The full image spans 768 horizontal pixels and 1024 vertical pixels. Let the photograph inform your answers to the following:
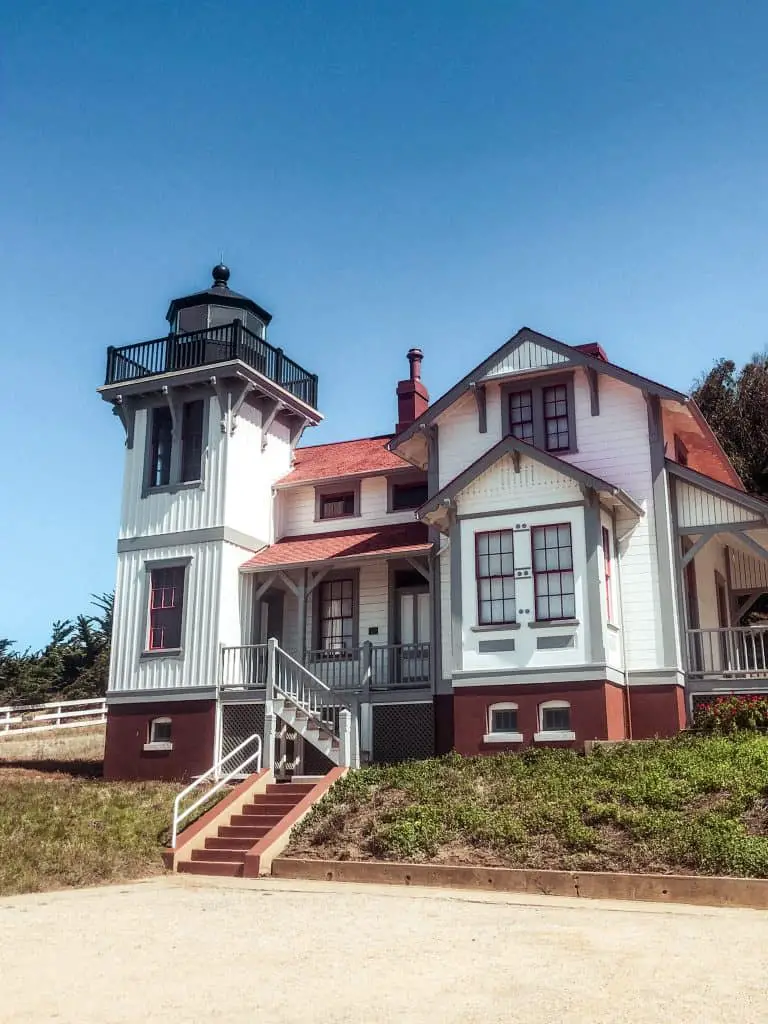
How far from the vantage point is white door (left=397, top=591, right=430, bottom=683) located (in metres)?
23.3

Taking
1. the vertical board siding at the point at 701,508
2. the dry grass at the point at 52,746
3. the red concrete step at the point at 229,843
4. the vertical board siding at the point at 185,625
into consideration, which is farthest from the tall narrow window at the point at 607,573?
the dry grass at the point at 52,746

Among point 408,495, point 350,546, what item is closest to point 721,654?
point 408,495

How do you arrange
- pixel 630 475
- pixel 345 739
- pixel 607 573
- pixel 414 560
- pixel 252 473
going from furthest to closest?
pixel 252 473 < pixel 414 560 < pixel 630 475 < pixel 607 573 < pixel 345 739

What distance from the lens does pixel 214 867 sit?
1589 cm

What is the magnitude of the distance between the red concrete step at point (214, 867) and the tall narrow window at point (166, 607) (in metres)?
8.66

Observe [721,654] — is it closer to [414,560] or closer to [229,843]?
[414,560]

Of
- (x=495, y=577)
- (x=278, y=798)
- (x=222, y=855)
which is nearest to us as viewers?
(x=222, y=855)

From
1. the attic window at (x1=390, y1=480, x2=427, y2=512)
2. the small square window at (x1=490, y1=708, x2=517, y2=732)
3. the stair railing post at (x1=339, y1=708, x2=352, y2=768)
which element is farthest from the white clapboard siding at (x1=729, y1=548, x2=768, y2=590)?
the stair railing post at (x1=339, y1=708, x2=352, y2=768)

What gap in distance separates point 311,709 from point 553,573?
5.83 metres

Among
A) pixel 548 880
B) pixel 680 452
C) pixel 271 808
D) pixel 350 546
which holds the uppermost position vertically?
pixel 680 452

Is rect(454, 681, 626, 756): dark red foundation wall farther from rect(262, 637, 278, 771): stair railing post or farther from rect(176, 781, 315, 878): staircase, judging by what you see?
rect(262, 637, 278, 771): stair railing post

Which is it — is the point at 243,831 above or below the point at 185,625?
below

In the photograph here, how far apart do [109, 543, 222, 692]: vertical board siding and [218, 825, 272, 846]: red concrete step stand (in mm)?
6479

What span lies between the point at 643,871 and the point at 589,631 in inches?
287
